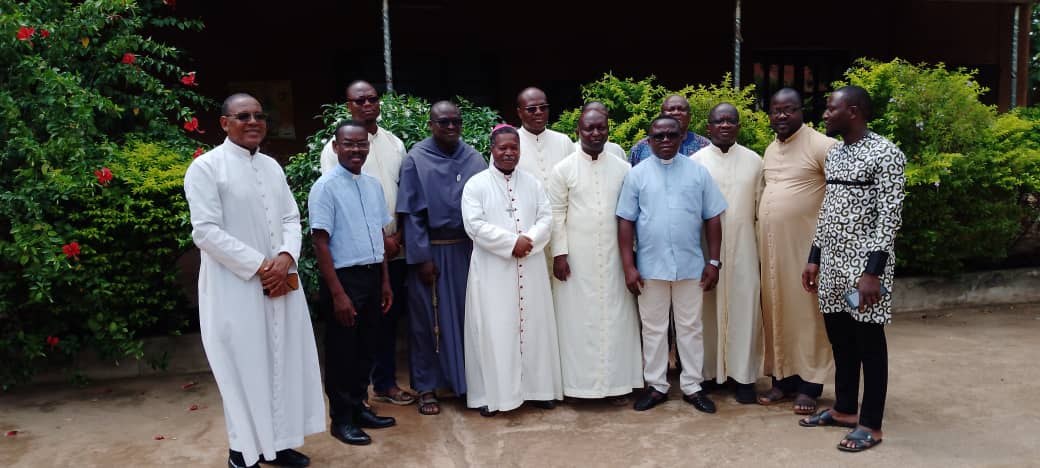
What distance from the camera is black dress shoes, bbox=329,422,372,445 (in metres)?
4.24

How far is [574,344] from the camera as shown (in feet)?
15.8

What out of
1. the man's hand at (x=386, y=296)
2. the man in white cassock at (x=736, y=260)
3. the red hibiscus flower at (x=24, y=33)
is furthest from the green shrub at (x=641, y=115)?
the red hibiscus flower at (x=24, y=33)

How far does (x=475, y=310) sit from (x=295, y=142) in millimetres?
5624

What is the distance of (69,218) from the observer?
16.6 ft

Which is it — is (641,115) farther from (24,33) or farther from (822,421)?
(24,33)

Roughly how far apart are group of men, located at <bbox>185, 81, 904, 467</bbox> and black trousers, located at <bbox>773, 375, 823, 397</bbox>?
0.01 metres

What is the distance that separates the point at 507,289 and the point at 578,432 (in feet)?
2.87

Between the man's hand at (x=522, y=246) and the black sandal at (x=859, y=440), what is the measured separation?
189 cm

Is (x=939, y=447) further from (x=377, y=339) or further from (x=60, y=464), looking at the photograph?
(x=60, y=464)

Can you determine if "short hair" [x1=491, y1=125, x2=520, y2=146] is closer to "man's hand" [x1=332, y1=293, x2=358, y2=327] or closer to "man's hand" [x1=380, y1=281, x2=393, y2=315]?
"man's hand" [x1=380, y1=281, x2=393, y2=315]

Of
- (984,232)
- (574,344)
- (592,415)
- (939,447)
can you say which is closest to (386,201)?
(574,344)

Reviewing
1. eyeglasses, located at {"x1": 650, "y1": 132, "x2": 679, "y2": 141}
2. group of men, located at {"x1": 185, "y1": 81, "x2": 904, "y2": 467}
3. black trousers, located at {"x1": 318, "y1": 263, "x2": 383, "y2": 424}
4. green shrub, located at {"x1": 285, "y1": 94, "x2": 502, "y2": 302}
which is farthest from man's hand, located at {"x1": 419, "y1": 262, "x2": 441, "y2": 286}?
eyeglasses, located at {"x1": 650, "y1": 132, "x2": 679, "y2": 141}

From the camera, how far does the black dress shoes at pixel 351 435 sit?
167 inches

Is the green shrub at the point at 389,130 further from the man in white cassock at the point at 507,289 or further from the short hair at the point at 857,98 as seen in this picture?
the short hair at the point at 857,98
